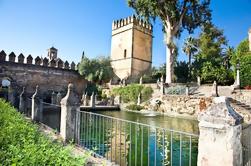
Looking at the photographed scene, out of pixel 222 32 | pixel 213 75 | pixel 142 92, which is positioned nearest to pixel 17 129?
pixel 142 92

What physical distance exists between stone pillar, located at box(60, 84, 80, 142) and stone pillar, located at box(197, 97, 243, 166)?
3.96 m

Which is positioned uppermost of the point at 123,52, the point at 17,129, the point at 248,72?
the point at 123,52

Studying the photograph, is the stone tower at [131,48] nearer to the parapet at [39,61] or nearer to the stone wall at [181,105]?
the parapet at [39,61]

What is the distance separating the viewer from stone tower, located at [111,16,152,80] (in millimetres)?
38406

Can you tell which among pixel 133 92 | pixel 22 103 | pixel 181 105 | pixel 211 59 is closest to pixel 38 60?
pixel 133 92

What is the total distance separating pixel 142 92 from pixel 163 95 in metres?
3.77

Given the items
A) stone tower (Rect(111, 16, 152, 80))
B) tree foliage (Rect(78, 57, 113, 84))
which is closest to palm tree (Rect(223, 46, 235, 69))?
stone tower (Rect(111, 16, 152, 80))

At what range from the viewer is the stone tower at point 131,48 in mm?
38406

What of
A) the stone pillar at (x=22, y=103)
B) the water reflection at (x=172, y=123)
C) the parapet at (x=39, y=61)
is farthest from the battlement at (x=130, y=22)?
the stone pillar at (x=22, y=103)

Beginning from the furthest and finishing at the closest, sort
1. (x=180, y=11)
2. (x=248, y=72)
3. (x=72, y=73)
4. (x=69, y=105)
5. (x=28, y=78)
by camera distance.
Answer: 1. (x=72, y=73)
2. (x=28, y=78)
3. (x=180, y=11)
4. (x=248, y=72)
5. (x=69, y=105)

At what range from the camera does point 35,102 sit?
9.23 metres

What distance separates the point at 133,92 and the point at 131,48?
509 inches

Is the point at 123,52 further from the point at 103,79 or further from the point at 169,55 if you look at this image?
the point at 169,55

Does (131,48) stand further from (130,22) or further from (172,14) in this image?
(172,14)
